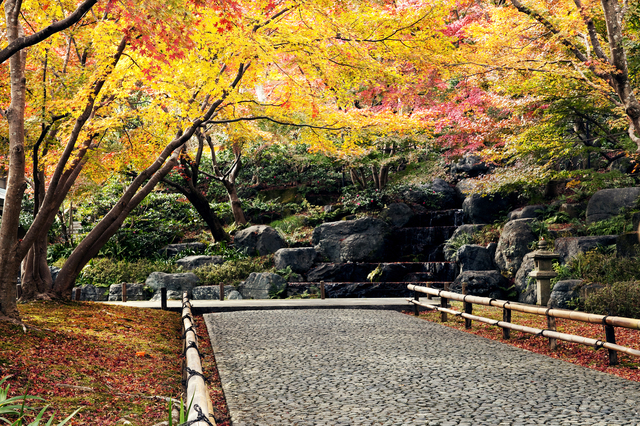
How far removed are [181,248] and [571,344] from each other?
601 inches

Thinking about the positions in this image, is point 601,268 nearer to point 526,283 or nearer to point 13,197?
point 526,283

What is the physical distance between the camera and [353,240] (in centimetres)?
1845

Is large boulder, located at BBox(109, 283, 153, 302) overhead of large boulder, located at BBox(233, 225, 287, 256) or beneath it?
beneath

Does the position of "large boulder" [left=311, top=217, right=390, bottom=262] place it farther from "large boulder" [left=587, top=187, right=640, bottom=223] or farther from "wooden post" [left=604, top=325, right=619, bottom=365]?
"wooden post" [left=604, top=325, right=619, bottom=365]

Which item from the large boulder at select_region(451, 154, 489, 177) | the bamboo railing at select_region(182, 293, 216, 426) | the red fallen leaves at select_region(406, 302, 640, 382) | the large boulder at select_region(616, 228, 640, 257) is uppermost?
the large boulder at select_region(451, 154, 489, 177)

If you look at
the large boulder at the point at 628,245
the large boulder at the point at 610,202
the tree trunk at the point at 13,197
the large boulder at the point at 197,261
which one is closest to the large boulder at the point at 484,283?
the large boulder at the point at 610,202

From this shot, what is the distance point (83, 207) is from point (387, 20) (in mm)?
18193

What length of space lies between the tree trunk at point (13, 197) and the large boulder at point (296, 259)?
11374mm

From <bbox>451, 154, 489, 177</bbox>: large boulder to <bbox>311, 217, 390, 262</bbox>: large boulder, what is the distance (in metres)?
5.98

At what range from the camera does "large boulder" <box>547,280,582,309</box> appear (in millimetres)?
11516

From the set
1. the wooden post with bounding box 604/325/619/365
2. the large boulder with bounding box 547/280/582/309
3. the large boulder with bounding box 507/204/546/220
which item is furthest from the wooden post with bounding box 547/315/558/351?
the large boulder with bounding box 507/204/546/220

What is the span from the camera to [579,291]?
11477 mm

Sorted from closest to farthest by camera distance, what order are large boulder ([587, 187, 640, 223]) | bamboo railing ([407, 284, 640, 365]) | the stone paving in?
the stone paving → bamboo railing ([407, 284, 640, 365]) → large boulder ([587, 187, 640, 223])

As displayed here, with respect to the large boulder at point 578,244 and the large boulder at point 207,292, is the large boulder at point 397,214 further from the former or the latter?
the large boulder at point 207,292
